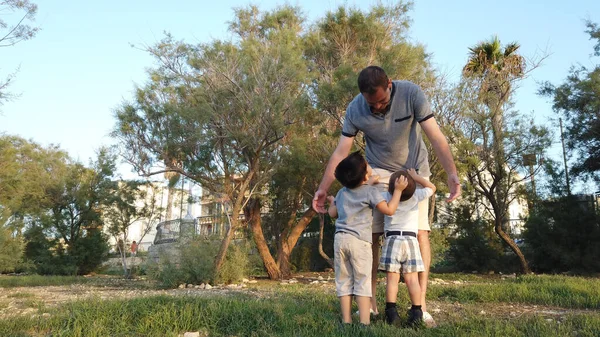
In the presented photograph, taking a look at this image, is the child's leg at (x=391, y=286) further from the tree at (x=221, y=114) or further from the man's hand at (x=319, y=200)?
the tree at (x=221, y=114)

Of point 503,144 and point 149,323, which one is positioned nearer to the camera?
point 149,323

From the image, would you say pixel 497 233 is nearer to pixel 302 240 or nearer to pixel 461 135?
pixel 461 135

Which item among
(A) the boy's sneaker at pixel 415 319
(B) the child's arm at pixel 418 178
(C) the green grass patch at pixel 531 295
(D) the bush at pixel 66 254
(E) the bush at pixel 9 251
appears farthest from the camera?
(D) the bush at pixel 66 254

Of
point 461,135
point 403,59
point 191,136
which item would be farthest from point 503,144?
point 191,136

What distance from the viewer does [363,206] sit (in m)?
3.73

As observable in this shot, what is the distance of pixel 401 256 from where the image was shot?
3.62m

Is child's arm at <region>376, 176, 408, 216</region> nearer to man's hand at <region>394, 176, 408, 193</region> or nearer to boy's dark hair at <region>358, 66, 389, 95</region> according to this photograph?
man's hand at <region>394, 176, 408, 193</region>

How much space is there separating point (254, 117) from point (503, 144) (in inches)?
295

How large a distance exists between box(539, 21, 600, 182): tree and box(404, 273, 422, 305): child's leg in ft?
40.5

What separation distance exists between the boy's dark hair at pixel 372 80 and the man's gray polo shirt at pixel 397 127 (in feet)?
1.01

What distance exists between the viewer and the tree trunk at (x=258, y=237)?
545 inches

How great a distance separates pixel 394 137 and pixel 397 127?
8cm

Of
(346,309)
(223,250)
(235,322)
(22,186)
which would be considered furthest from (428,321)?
(22,186)

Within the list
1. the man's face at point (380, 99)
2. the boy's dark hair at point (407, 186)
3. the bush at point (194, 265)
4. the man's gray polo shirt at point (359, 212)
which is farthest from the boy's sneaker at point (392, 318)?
the bush at point (194, 265)
